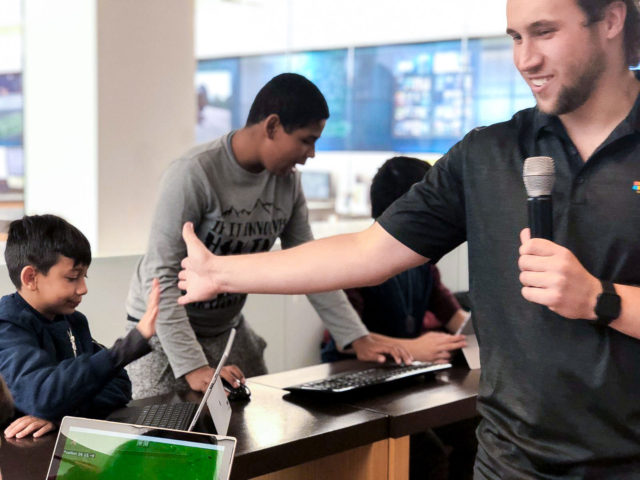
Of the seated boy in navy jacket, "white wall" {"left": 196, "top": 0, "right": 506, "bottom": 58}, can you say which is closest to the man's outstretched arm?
the seated boy in navy jacket

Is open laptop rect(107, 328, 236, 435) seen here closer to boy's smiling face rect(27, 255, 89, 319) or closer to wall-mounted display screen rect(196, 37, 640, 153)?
boy's smiling face rect(27, 255, 89, 319)

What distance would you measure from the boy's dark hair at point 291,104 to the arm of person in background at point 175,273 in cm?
30

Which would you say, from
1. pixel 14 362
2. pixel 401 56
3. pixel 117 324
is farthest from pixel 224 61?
pixel 14 362

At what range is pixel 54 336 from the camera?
1929 mm

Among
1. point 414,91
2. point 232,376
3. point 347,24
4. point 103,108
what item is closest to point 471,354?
point 232,376

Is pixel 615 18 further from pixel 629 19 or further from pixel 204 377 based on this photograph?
pixel 204 377

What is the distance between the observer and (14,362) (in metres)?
1.78

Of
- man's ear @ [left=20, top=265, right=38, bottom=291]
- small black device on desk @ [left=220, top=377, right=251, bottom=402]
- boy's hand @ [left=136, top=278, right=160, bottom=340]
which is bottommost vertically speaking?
small black device on desk @ [left=220, top=377, right=251, bottom=402]

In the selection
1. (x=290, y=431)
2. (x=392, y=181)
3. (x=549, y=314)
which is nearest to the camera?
(x=549, y=314)

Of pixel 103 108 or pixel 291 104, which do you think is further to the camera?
pixel 103 108

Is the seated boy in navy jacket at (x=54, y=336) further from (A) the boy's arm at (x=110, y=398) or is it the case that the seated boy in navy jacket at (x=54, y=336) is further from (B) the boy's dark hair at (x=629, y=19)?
(B) the boy's dark hair at (x=629, y=19)

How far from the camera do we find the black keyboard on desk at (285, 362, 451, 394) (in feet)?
7.00

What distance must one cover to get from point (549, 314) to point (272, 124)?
1272 millimetres

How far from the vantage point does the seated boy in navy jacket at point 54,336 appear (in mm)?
1775
